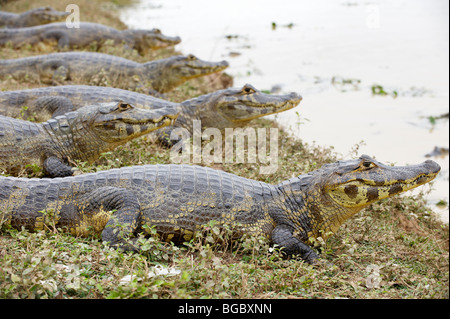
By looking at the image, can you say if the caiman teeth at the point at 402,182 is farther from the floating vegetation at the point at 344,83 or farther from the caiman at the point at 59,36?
the floating vegetation at the point at 344,83

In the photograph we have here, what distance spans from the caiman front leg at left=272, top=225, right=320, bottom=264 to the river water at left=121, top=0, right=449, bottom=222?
9.72 feet

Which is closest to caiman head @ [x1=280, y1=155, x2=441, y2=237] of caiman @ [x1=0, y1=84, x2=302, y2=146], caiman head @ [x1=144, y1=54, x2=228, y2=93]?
caiman @ [x1=0, y1=84, x2=302, y2=146]

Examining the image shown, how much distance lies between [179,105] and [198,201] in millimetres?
3676

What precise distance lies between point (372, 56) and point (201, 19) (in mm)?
8307

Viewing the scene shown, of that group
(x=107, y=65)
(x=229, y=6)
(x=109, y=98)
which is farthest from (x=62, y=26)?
(x=229, y=6)

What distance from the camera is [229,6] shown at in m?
24.8

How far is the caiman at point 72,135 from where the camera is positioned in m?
5.64

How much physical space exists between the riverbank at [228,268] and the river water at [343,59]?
2.52 meters

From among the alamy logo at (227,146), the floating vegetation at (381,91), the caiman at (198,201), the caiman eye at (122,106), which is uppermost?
the caiman eye at (122,106)

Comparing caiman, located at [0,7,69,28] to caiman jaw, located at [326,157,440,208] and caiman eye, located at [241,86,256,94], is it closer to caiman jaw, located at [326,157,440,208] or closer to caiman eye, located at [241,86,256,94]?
caiman eye, located at [241,86,256,94]

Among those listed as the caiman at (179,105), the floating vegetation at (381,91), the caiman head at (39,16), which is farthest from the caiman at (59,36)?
the floating vegetation at (381,91)

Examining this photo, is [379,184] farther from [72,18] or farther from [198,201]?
[72,18]

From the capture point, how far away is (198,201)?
4.49m

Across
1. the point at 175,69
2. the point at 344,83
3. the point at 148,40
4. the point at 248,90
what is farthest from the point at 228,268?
the point at 344,83
